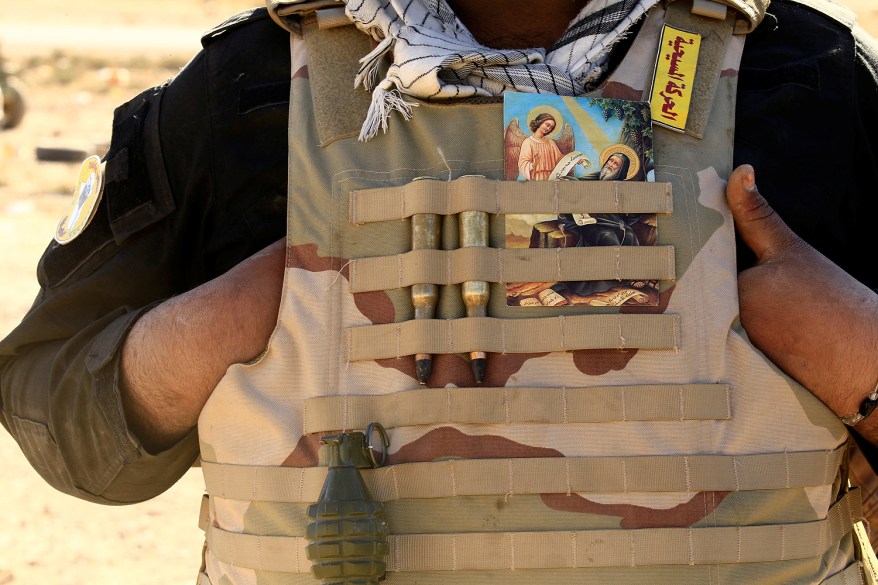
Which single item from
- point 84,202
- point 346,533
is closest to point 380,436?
point 346,533

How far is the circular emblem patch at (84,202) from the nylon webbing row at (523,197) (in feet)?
1.99

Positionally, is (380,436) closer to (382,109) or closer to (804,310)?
(382,109)

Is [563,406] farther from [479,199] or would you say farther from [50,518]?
[50,518]

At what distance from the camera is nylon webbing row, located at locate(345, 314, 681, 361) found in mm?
2021

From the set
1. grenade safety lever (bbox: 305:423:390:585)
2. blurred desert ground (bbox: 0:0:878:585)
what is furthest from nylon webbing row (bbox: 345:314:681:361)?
blurred desert ground (bbox: 0:0:878:585)

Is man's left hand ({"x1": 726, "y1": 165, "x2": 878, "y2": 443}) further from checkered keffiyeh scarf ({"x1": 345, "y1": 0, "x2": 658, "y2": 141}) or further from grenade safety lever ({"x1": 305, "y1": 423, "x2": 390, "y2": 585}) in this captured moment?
grenade safety lever ({"x1": 305, "y1": 423, "x2": 390, "y2": 585})

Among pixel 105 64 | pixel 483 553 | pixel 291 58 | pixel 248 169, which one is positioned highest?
pixel 291 58

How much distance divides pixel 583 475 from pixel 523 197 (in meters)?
0.50

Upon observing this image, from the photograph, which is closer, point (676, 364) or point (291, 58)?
point (676, 364)

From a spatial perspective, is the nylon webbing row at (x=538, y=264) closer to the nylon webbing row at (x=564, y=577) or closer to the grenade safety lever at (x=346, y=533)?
the grenade safety lever at (x=346, y=533)

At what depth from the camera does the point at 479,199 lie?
2.06 meters

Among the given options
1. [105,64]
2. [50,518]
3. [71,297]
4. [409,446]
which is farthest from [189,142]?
[105,64]

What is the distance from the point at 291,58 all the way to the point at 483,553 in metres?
1.03

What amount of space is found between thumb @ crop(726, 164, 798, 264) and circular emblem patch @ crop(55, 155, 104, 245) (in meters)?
1.23
